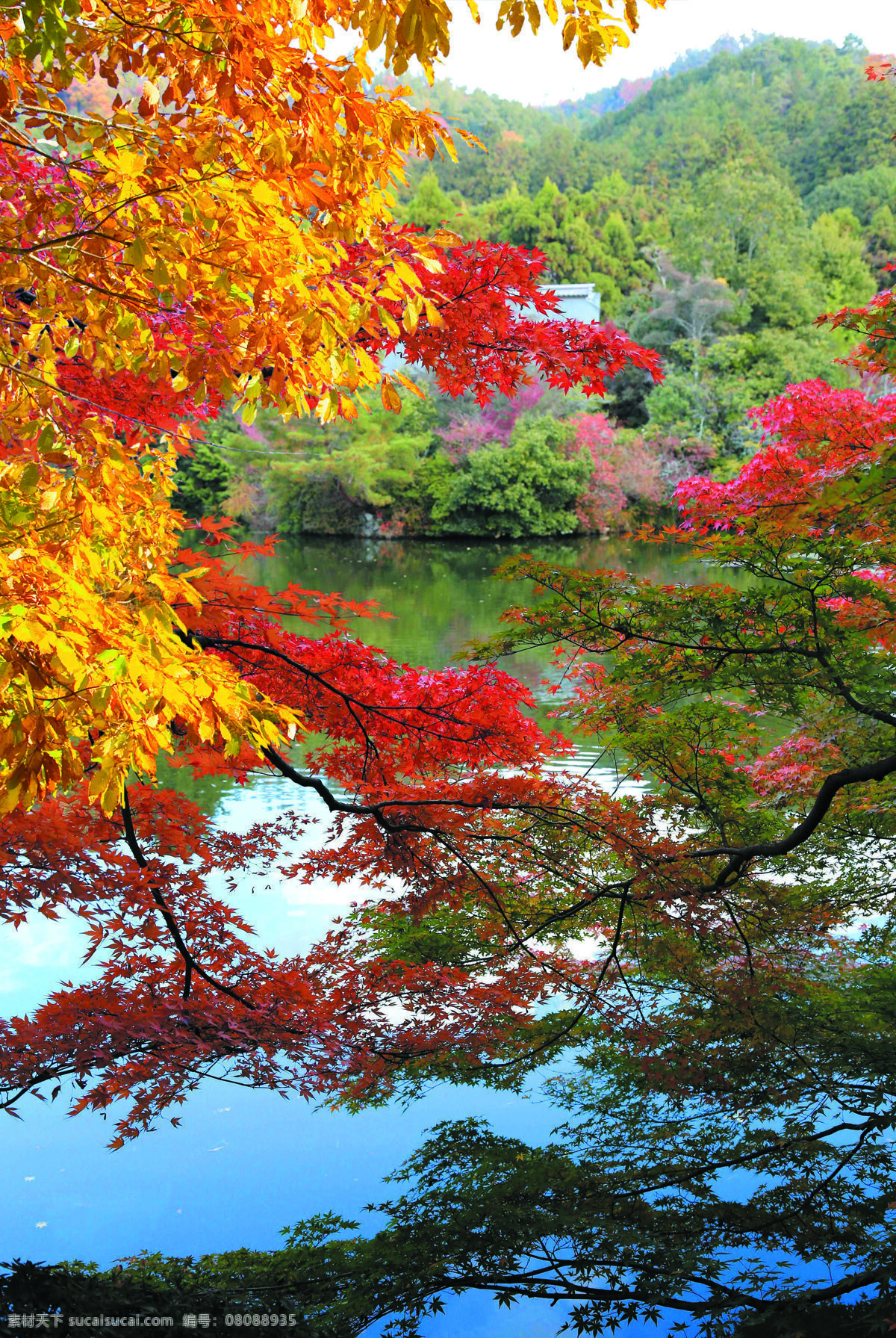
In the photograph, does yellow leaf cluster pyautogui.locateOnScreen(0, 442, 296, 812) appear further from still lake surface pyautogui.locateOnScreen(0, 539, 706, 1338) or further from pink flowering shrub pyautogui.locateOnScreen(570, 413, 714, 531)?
pink flowering shrub pyautogui.locateOnScreen(570, 413, 714, 531)

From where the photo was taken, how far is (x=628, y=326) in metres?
23.0

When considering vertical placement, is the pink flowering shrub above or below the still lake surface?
above

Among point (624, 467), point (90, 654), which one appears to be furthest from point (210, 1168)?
point (624, 467)

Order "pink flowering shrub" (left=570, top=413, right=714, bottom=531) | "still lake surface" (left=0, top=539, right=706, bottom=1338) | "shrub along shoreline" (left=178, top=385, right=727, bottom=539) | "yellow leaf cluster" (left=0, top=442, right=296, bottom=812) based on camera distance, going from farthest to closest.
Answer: "pink flowering shrub" (left=570, top=413, right=714, bottom=531), "shrub along shoreline" (left=178, top=385, right=727, bottom=539), "still lake surface" (left=0, top=539, right=706, bottom=1338), "yellow leaf cluster" (left=0, top=442, right=296, bottom=812)

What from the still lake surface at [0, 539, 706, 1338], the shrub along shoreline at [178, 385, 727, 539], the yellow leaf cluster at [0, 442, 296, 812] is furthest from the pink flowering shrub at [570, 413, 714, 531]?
the yellow leaf cluster at [0, 442, 296, 812]

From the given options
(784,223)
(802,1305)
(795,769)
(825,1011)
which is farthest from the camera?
(784,223)

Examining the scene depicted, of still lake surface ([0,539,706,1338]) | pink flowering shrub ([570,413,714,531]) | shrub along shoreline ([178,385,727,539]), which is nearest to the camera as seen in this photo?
still lake surface ([0,539,706,1338])

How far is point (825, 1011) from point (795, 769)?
4.49 ft

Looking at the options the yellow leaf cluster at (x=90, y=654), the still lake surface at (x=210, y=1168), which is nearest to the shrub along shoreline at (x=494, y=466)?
the still lake surface at (x=210, y=1168)

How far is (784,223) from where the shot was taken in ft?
79.7

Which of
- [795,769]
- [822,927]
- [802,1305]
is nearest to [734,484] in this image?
[795,769]

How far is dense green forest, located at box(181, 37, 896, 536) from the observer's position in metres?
19.8

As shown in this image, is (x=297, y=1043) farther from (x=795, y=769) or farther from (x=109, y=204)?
(x=795, y=769)

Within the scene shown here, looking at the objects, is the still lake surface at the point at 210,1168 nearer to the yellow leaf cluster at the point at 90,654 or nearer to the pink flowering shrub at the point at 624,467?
the yellow leaf cluster at the point at 90,654
